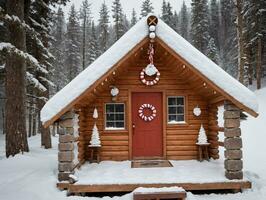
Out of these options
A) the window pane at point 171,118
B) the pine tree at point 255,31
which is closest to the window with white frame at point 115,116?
the window pane at point 171,118

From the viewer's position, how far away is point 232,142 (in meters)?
8.15

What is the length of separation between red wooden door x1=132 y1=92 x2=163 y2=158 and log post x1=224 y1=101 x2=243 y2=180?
10.3 ft

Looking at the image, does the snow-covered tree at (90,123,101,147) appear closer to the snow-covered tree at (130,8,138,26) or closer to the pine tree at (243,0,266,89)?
the pine tree at (243,0,266,89)

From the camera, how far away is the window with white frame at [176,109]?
10992 millimetres

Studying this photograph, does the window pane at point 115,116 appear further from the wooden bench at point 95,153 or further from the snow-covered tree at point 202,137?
the snow-covered tree at point 202,137

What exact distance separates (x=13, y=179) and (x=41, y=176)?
79cm

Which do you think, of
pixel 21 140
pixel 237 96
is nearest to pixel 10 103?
pixel 21 140

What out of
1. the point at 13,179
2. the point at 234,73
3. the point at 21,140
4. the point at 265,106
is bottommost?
the point at 13,179

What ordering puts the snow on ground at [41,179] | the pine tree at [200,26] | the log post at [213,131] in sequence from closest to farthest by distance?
1. the snow on ground at [41,179]
2. the log post at [213,131]
3. the pine tree at [200,26]

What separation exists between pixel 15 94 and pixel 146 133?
5.25m

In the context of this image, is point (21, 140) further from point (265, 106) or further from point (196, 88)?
point (265, 106)

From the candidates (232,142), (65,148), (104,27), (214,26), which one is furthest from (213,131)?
(214,26)

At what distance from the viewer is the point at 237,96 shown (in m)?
7.87

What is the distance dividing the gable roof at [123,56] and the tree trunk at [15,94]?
3.99 m
